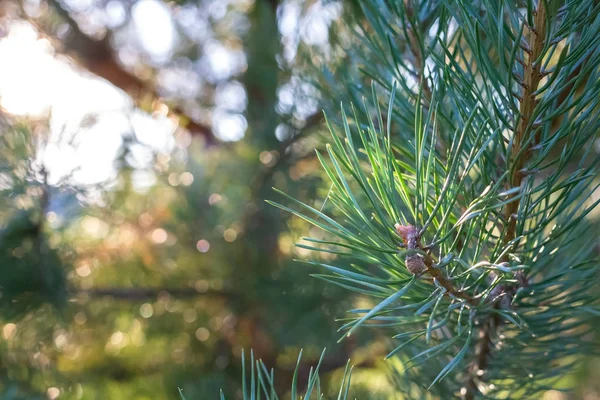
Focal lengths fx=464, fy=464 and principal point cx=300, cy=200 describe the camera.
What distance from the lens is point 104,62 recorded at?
2.79 ft

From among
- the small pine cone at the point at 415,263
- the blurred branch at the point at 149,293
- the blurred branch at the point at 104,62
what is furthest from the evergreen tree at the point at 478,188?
the blurred branch at the point at 104,62

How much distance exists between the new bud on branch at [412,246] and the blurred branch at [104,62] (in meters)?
0.67

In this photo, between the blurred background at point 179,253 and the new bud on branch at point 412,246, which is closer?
the new bud on branch at point 412,246

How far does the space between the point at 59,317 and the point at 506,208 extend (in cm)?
47

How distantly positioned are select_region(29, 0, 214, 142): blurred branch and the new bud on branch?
26.6 inches

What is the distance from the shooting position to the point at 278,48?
1.97ft

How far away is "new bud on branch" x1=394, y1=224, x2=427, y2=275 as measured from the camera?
6.2 inches

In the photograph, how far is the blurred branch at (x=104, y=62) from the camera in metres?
0.79

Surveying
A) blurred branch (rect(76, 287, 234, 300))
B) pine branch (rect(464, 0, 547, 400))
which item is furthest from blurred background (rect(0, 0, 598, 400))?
pine branch (rect(464, 0, 547, 400))

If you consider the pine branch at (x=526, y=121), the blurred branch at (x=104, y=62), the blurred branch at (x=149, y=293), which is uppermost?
the pine branch at (x=526, y=121)

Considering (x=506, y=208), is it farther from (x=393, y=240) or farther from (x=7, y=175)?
(x=7, y=175)

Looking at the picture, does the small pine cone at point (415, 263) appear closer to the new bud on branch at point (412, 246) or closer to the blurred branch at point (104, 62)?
the new bud on branch at point (412, 246)

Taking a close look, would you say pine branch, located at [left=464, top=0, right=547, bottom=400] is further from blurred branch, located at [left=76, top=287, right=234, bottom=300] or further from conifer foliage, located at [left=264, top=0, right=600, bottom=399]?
blurred branch, located at [left=76, top=287, right=234, bottom=300]

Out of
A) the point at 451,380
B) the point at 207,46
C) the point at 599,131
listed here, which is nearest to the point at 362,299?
the point at 451,380
